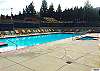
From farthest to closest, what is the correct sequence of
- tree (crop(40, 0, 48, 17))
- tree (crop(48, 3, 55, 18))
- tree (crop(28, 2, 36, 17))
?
tree (crop(28, 2, 36, 17)), tree (crop(40, 0, 48, 17)), tree (crop(48, 3, 55, 18))

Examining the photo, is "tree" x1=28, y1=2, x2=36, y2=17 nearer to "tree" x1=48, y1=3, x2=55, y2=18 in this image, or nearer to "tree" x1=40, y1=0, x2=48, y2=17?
"tree" x1=40, y1=0, x2=48, y2=17

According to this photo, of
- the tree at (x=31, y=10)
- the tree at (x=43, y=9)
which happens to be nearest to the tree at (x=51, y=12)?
the tree at (x=43, y=9)

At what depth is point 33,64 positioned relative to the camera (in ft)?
25.7

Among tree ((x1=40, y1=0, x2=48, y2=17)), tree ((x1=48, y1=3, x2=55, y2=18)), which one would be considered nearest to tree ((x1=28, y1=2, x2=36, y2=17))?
tree ((x1=40, y1=0, x2=48, y2=17))

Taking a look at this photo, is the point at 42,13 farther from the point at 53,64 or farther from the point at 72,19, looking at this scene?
the point at 53,64

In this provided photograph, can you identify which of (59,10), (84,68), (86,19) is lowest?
(84,68)

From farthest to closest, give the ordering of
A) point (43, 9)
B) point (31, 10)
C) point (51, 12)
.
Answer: point (43, 9) → point (31, 10) → point (51, 12)

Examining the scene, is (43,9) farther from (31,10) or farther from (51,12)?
(51,12)

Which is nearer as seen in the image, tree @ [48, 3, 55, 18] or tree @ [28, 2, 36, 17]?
tree @ [48, 3, 55, 18]

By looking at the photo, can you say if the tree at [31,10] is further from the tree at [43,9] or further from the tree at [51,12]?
the tree at [51,12]

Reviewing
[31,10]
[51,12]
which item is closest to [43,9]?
[31,10]

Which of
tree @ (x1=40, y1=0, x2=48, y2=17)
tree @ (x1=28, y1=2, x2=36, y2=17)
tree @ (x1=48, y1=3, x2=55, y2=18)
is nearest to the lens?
tree @ (x1=48, y1=3, x2=55, y2=18)

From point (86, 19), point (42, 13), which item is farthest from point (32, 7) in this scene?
point (86, 19)

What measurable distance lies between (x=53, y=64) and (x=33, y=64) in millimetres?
971
